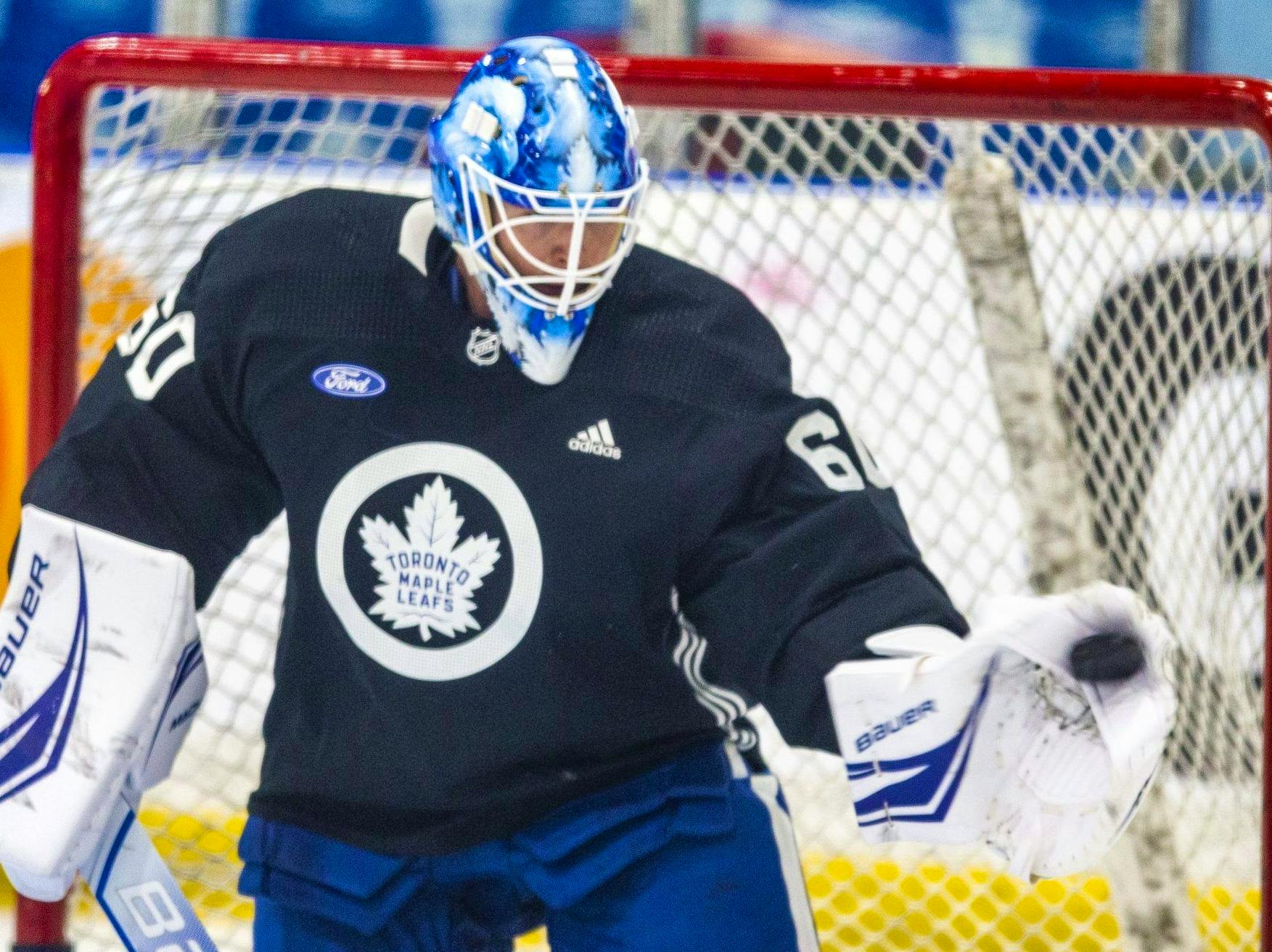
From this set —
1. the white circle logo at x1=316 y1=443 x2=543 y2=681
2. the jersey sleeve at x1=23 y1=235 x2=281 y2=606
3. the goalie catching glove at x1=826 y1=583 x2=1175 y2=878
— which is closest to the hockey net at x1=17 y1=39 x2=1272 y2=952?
the jersey sleeve at x1=23 y1=235 x2=281 y2=606

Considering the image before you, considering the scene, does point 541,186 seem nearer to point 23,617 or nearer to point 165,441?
point 165,441

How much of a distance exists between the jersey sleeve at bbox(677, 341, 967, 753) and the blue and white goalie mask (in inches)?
7.4

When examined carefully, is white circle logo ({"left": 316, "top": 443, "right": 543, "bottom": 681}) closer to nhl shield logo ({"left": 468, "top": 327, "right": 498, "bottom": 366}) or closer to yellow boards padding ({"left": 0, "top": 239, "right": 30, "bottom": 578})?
nhl shield logo ({"left": 468, "top": 327, "right": 498, "bottom": 366})

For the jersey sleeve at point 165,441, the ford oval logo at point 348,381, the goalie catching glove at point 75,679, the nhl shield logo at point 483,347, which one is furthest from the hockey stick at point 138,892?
the nhl shield logo at point 483,347

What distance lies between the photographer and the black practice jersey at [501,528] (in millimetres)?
1516

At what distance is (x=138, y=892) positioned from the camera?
166 cm

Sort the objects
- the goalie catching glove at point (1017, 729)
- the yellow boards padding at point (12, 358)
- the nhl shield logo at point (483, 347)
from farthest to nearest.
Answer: the yellow boards padding at point (12, 358) < the nhl shield logo at point (483, 347) < the goalie catching glove at point (1017, 729)

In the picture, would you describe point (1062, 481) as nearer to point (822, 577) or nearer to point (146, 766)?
point (822, 577)

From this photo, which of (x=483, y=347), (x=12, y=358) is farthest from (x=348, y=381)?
(x=12, y=358)

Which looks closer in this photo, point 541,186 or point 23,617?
point 541,186

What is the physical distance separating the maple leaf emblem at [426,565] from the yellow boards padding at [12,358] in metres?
1.90

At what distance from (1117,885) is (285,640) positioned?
3.93ft

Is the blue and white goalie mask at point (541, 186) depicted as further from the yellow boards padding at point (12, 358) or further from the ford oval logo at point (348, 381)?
the yellow boards padding at point (12, 358)

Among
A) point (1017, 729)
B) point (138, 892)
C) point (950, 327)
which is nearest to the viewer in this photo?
point (1017, 729)
